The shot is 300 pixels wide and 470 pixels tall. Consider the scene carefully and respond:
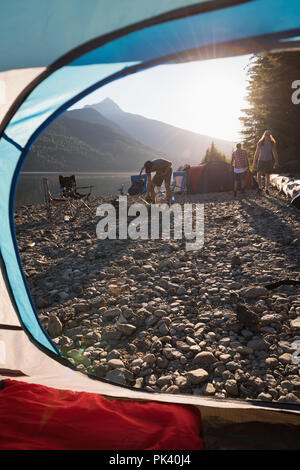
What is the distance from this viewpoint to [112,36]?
5.75 feet

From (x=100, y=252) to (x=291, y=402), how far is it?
4.68 metres

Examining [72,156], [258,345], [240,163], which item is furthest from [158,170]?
[72,156]

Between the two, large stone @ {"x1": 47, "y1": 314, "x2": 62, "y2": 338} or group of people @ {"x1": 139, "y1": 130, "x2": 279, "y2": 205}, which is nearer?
large stone @ {"x1": 47, "y1": 314, "x2": 62, "y2": 338}

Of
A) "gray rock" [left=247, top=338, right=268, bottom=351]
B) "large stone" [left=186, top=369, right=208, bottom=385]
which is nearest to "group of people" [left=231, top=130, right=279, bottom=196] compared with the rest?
"gray rock" [left=247, top=338, right=268, bottom=351]

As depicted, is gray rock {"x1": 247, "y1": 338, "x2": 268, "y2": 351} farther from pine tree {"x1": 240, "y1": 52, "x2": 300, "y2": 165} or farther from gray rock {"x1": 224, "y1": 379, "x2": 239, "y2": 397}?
pine tree {"x1": 240, "y1": 52, "x2": 300, "y2": 165}

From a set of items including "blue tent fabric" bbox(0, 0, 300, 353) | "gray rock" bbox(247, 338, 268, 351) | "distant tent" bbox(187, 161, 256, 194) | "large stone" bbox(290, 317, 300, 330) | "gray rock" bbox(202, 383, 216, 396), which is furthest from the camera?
"distant tent" bbox(187, 161, 256, 194)

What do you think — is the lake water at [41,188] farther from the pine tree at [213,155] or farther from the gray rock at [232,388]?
the pine tree at [213,155]

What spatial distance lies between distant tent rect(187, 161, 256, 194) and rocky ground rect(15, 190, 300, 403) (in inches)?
343

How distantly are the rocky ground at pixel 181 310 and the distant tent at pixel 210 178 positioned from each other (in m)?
8.71

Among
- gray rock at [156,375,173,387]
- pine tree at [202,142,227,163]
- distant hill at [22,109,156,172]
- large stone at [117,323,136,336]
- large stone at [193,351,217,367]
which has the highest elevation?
distant hill at [22,109,156,172]

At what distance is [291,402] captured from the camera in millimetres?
2094

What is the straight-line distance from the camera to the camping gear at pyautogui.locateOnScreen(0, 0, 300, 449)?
5.51 feet

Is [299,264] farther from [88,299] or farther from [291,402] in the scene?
[88,299]
